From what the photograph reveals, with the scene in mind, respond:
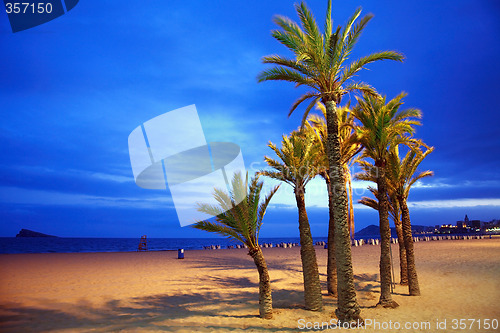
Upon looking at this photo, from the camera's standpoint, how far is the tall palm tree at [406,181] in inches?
604

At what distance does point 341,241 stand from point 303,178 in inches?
120

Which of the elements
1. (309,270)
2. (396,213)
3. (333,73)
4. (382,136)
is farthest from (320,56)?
(396,213)

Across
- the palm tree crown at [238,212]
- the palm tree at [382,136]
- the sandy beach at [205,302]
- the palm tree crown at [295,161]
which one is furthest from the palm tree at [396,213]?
the palm tree crown at [238,212]

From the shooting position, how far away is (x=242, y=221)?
11.6m

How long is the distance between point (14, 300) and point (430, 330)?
16226 millimetres

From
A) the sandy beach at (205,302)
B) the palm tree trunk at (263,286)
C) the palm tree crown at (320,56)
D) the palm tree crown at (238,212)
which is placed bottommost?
the sandy beach at (205,302)

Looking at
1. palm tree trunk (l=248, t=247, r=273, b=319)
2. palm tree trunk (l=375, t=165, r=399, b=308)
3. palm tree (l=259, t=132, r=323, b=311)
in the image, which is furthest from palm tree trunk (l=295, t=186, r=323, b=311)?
palm tree trunk (l=375, t=165, r=399, b=308)

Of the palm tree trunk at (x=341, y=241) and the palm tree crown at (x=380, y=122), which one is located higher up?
the palm tree crown at (x=380, y=122)

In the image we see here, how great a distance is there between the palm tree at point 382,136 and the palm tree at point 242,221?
5167 millimetres

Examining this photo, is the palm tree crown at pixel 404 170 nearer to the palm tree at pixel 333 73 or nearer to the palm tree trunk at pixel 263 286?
the palm tree at pixel 333 73

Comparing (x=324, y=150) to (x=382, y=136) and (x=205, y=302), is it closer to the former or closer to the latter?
(x=382, y=136)

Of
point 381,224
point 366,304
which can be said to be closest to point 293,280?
point 366,304

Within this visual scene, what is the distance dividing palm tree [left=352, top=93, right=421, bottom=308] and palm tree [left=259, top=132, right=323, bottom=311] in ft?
7.62

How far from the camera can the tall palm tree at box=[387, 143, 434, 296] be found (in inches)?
604
